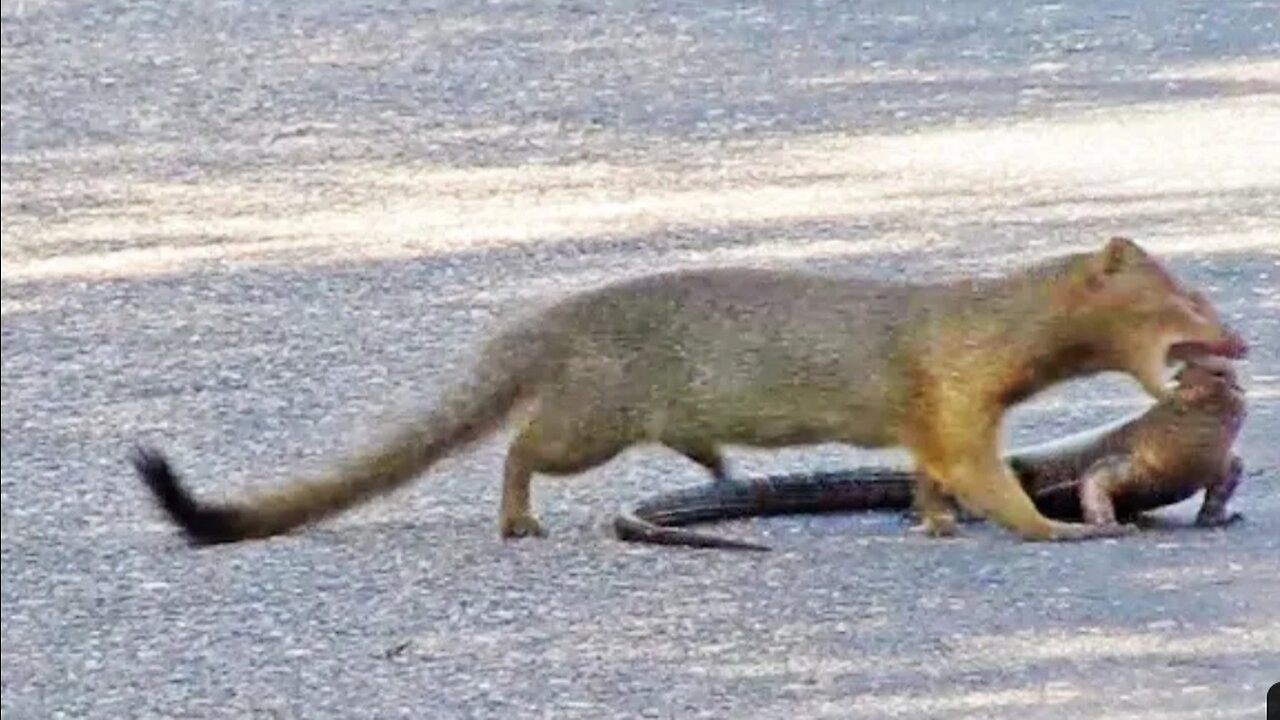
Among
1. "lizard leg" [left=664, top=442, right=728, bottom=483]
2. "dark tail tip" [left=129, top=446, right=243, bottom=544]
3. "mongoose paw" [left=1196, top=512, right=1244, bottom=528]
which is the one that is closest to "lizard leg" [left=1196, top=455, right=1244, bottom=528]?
"mongoose paw" [left=1196, top=512, right=1244, bottom=528]

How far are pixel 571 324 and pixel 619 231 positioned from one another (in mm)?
696

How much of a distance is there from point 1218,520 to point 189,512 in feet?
3.13

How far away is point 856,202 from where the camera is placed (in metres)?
4.00

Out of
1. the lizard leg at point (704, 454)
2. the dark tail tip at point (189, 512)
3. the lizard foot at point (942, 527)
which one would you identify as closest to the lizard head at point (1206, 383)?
the lizard foot at point (942, 527)

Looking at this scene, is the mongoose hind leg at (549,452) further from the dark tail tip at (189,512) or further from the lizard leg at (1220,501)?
the lizard leg at (1220,501)

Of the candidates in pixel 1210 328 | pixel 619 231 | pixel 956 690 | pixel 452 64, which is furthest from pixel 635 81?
pixel 956 690

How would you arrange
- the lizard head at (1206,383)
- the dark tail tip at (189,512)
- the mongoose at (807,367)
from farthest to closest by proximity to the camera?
the lizard head at (1206,383) → the mongoose at (807,367) → the dark tail tip at (189,512)

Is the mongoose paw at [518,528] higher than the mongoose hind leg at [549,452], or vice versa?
the mongoose hind leg at [549,452]

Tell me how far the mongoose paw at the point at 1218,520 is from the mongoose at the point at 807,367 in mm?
104

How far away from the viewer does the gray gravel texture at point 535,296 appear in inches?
110

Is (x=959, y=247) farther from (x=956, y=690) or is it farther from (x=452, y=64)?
(x=956, y=690)

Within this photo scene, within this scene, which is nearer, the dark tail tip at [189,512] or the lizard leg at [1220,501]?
the dark tail tip at [189,512]

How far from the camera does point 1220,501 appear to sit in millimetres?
3236

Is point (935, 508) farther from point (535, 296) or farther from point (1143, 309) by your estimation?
point (535, 296)
